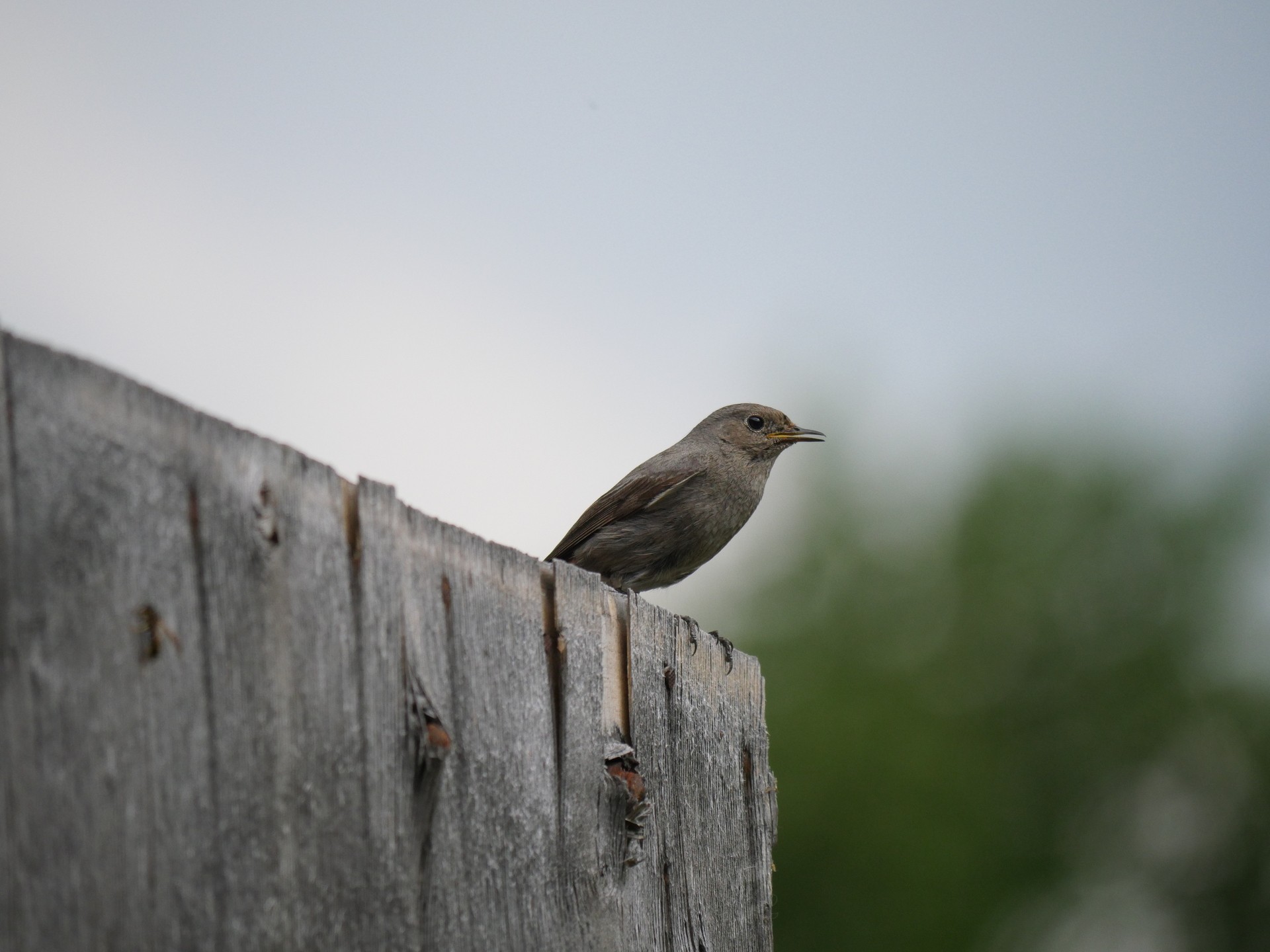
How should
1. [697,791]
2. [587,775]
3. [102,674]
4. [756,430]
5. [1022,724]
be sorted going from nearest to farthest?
1. [102,674]
2. [587,775]
3. [697,791]
4. [756,430]
5. [1022,724]

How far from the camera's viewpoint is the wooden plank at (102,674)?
1622mm

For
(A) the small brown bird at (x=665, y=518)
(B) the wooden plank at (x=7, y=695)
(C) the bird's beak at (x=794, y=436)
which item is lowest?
(B) the wooden plank at (x=7, y=695)

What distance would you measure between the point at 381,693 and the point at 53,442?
0.75 meters

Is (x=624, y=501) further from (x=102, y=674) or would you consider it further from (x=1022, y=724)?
(x=1022, y=724)

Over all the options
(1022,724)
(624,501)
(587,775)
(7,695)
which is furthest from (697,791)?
(1022,724)

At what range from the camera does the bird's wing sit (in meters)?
6.70

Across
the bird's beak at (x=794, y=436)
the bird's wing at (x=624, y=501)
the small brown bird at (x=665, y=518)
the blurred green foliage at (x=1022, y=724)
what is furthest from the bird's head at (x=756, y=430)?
the blurred green foliage at (x=1022, y=724)

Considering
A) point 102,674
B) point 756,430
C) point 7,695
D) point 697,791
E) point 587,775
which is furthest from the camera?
point 756,430

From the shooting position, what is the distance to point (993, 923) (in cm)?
1711

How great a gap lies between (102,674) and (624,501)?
5023 mm

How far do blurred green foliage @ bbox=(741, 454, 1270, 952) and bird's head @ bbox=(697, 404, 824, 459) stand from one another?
10563mm

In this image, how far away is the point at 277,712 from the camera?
198cm

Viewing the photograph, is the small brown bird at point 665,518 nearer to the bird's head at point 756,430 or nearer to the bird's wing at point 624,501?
the bird's wing at point 624,501

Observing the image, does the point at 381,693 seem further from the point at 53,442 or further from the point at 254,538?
the point at 53,442
